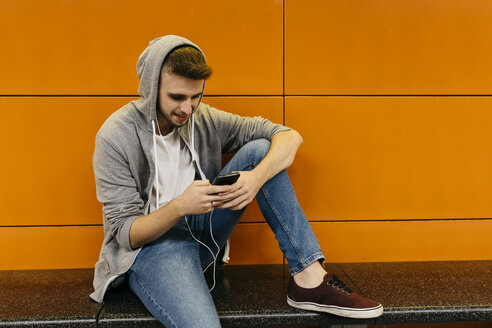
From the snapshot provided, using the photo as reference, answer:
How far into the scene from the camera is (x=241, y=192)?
135 cm

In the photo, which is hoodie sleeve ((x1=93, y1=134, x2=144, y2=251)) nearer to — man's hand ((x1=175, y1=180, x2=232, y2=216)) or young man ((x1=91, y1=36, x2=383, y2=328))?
young man ((x1=91, y1=36, x2=383, y2=328))

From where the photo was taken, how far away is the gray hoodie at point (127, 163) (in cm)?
139

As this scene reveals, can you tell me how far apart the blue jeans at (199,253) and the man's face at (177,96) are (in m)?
0.26

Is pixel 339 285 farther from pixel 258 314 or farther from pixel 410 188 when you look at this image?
pixel 410 188

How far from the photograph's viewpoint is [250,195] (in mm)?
1368

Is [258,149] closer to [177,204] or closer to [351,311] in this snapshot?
[177,204]

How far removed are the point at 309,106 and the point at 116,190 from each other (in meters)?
0.97

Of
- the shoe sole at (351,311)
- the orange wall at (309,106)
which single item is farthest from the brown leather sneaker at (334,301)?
the orange wall at (309,106)
